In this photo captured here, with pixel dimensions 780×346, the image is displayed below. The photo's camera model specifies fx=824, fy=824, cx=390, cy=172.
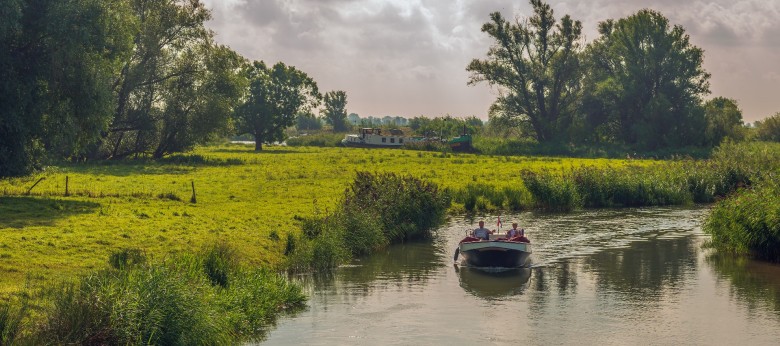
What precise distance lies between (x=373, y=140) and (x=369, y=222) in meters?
103

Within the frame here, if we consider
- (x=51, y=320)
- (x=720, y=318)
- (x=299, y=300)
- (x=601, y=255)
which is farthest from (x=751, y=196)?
(x=51, y=320)

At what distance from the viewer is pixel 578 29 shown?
11675 centimetres

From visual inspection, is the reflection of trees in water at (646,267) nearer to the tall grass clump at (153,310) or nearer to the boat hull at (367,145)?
the tall grass clump at (153,310)

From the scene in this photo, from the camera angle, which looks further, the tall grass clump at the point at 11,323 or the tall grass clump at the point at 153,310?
the tall grass clump at the point at 153,310

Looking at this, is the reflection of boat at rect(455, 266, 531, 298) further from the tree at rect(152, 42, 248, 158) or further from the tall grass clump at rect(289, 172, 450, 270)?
the tree at rect(152, 42, 248, 158)

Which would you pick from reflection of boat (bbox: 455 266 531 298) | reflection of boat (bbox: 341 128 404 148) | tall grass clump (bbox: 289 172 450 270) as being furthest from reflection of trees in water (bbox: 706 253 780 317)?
reflection of boat (bbox: 341 128 404 148)

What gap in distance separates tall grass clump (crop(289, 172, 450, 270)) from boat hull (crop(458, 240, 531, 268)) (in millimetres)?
4977

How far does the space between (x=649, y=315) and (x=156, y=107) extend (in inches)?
2619

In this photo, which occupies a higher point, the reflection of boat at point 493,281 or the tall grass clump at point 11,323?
the tall grass clump at point 11,323

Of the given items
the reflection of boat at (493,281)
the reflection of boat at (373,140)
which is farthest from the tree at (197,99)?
the reflection of boat at (373,140)

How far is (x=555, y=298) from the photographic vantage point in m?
28.1

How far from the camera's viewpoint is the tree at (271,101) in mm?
123625

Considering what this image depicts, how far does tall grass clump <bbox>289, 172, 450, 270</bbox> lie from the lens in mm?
33125

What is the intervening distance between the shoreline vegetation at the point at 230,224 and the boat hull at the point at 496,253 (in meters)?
5.15
